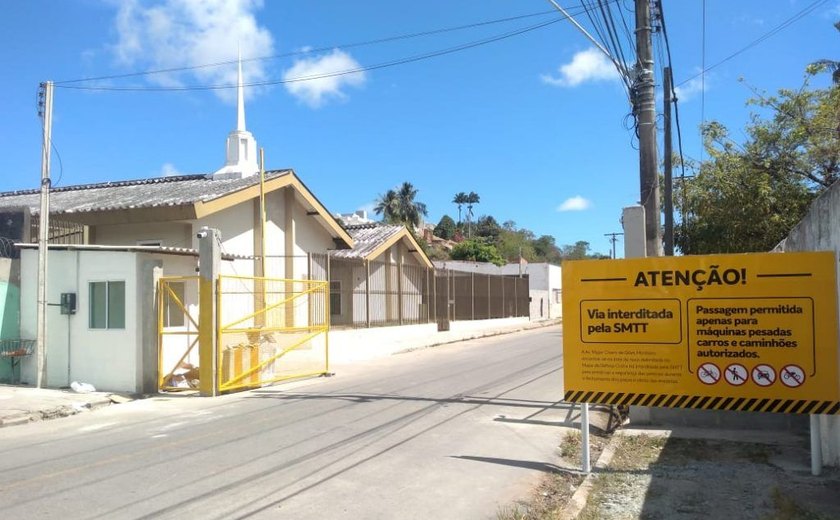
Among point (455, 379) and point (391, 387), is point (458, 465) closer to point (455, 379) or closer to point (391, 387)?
point (391, 387)

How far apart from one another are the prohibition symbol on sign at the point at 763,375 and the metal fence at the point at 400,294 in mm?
15720

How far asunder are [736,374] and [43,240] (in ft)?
42.5

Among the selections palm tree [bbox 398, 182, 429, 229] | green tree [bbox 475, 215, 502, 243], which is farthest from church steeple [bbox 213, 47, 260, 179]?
green tree [bbox 475, 215, 502, 243]

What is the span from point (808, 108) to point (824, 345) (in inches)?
644

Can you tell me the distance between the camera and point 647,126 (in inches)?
417

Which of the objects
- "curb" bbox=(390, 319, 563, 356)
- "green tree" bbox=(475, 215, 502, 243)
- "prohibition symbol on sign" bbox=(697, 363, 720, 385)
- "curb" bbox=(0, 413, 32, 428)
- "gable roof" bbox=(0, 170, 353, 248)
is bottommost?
"curb" bbox=(390, 319, 563, 356)

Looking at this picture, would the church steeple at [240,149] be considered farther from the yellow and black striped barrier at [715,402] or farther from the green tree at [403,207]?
the green tree at [403,207]

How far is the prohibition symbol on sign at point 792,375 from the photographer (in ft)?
20.2

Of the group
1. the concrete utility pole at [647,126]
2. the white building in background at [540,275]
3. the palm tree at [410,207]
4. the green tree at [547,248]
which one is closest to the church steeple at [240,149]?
the concrete utility pole at [647,126]

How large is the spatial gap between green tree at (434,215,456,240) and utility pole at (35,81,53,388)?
101943 mm

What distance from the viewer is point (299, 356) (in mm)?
19875

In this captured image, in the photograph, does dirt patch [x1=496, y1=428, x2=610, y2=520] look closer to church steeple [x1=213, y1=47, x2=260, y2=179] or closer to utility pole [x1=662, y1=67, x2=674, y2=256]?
utility pole [x1=662, y1=67, x2=674, y2=256]

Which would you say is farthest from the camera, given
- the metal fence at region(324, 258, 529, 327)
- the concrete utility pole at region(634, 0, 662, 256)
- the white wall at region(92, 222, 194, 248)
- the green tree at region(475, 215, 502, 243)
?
the green tree at region(475, 215, 502, 243)

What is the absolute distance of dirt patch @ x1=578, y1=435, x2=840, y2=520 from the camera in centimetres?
541
